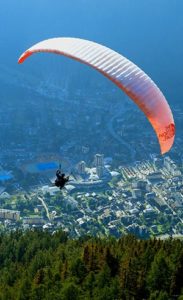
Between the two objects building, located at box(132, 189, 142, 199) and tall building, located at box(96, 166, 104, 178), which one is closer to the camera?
building, located at box(132, 189, 142, 199)

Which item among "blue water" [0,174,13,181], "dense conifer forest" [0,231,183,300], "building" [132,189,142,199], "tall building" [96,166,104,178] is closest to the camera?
"dense conifer forest" [0,231,183,300]

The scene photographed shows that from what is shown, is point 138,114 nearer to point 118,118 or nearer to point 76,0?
point 118,118

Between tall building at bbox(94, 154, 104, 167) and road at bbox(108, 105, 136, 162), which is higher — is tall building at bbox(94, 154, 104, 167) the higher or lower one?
the lower one

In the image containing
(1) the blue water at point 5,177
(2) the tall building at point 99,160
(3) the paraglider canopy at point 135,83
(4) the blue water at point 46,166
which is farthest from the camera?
(4) the blue water at point 46,166

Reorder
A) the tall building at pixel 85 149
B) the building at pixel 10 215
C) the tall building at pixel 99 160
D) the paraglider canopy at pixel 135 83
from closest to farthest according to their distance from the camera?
the paraglider canopy at pixel 135 83
the building at pixel 10 215
the tall building at pixel 99 160
the tall building at pixel 85 149

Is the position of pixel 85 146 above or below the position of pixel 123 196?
above

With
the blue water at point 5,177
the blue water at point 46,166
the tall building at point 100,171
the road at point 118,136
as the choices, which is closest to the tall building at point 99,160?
the tall building at point 100,171

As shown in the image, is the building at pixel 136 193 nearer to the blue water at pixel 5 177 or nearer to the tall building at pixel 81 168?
the tall building at pixel 81 168

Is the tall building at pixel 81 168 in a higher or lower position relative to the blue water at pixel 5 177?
higher

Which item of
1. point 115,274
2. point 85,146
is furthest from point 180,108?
point 115,274

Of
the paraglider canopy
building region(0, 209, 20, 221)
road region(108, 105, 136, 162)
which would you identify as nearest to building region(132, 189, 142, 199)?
building region(0, 209, 20, 221)

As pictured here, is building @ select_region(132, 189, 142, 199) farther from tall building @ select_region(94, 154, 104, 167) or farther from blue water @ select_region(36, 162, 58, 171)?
blue water @ select_region(36, 162, 58, 171)
